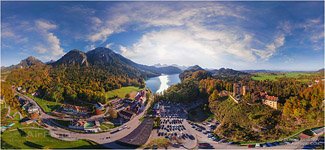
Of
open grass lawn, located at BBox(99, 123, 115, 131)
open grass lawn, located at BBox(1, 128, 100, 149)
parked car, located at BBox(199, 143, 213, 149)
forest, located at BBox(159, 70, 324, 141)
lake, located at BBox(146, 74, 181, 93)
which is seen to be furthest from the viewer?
lake, located at BBox(146, 74, 181, 93)

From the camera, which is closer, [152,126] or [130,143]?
[130,143]

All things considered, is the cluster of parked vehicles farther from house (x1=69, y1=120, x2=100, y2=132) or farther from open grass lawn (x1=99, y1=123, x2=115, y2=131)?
house (x1=69, y1=120, x2=100, y2=132)

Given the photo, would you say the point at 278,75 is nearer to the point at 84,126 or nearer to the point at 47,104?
the point at 84,126

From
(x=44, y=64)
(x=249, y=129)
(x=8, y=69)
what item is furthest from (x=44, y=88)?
(x=249, y=129)

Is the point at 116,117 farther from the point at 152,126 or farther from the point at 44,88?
the point at 44,88

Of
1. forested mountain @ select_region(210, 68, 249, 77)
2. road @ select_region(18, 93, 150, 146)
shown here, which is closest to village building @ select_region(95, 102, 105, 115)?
road @ select_region(18, 93, 150, 146)

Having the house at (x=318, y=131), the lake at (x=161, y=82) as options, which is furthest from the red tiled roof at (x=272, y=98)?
the lake at (x=161, y=82)

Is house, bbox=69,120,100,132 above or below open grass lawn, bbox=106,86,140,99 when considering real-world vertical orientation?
below
